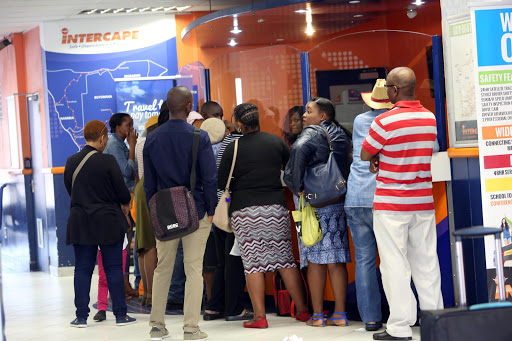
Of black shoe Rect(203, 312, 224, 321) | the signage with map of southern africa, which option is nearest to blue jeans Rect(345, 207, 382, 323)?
black shoe Rect(203, 312, 224, 321)

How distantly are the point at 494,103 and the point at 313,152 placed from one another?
128 cm

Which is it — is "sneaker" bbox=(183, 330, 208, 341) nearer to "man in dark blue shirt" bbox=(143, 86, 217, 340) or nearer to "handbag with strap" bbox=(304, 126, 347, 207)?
"man in dark blue shirt" bbox=(143, 86, 217, 340)

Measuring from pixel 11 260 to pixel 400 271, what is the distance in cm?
827

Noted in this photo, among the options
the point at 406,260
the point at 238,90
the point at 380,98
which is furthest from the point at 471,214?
the point at 238,90

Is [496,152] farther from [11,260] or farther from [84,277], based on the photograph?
[11,260]

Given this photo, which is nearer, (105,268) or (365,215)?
(365,215)

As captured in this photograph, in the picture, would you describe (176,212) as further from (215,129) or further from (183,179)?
(215,129)

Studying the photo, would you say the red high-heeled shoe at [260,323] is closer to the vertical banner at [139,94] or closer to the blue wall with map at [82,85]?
the vertical banner at [139,94]

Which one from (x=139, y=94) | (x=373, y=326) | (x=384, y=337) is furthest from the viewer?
(x=139, y=94)

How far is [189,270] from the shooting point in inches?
199

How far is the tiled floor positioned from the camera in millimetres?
5164

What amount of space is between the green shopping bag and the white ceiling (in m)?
3.68

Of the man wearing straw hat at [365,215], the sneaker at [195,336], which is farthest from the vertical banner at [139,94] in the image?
the man wearing straw hat at [365,215]

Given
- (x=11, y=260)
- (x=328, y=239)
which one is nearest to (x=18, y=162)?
(x=11, y=260)
